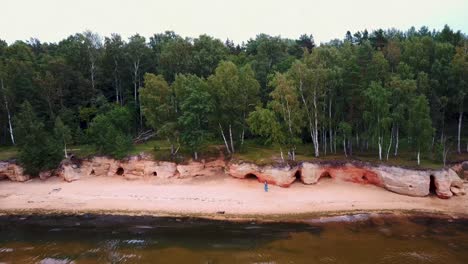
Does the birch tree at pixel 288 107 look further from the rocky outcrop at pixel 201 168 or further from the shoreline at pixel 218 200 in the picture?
the rocky outcrop at pixel 201 168

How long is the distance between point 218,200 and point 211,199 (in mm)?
738

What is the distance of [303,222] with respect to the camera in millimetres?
25156

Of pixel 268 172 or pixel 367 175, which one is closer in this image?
pixel 367 175

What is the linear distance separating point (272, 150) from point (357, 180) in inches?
410

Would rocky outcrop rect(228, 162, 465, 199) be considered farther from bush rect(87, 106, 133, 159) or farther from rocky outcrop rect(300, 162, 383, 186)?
bush rect(87, 106, 133, 159)

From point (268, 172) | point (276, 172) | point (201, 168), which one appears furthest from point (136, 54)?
point (276, 172)

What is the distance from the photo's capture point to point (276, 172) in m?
31.2

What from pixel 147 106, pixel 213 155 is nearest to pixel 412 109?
pixel 213 155

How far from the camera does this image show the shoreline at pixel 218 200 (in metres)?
26.6

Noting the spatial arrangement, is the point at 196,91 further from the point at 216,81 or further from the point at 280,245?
the point at 280,245

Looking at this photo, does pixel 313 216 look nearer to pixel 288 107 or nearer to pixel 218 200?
pixel 218 200

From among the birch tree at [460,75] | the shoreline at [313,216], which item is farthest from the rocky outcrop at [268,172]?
the birch tree at [460,75]

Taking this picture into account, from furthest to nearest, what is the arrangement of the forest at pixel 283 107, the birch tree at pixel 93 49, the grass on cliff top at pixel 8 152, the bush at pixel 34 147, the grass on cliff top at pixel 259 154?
the birch tree at pixel 93 49 < the grass on cliff top at pixel 8 152 < the bush at pixel 34 147 < the forest at pixel 283 107 < the grass on cliff top at pixel 259 154

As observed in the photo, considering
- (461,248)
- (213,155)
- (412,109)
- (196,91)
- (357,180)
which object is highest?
(196,91)
